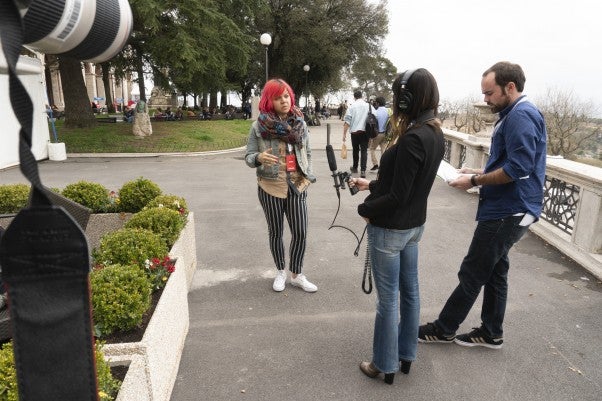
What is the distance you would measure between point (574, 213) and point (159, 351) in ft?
17.6

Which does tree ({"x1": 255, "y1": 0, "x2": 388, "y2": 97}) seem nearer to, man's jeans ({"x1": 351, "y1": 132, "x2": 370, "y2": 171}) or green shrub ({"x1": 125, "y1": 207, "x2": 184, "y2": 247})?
man's jeans ({"x1": 351, "y1": 132, "x2": 370, "y2": 171})

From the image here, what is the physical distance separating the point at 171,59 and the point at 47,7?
1593 centimetres

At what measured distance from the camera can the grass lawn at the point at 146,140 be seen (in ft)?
48.8

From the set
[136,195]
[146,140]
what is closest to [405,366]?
[136,195]

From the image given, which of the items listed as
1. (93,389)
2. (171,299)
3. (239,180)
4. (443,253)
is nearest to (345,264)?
(443,253)

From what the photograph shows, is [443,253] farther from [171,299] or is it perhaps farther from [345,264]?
[171,299]

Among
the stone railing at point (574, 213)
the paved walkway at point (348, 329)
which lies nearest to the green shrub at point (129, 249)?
the paved walkway at point (348, 329)

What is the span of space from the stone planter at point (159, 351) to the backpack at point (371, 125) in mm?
7109

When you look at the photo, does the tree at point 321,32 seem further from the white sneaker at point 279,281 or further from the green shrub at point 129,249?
the green shrub at point 129,249

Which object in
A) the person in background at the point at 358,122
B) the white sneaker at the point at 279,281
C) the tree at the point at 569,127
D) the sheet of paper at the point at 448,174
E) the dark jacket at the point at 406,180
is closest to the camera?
the dark jacket at the point at 406,180

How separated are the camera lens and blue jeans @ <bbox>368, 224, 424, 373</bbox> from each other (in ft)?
6.53

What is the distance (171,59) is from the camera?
15.4m

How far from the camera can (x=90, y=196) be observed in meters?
4.91

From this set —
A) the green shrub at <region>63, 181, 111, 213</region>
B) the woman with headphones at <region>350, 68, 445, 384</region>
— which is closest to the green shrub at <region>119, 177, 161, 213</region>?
the green shrub at <region>63, 181, 111, 213</region>
